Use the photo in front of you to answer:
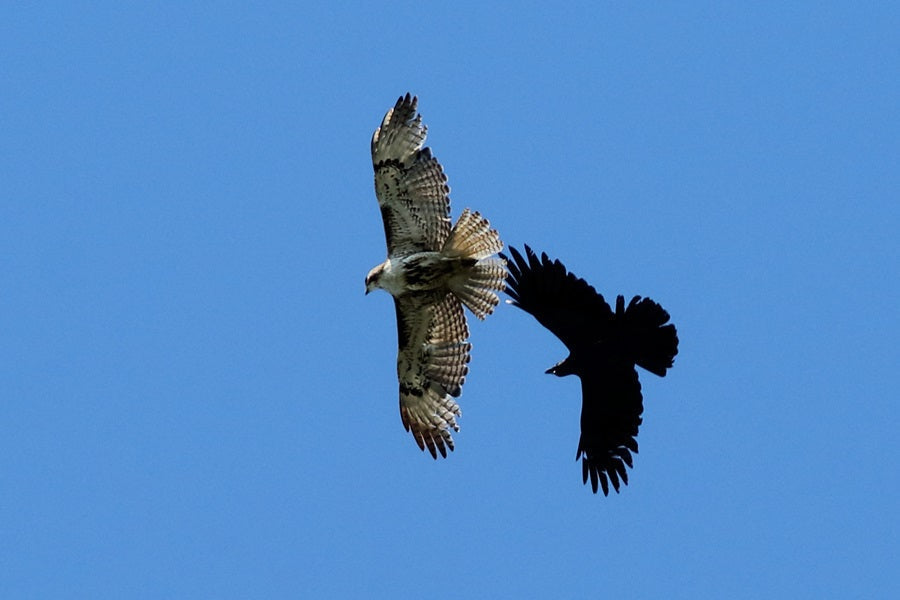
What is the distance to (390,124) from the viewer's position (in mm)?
14914

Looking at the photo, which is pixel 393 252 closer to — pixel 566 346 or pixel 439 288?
pixel 439 288

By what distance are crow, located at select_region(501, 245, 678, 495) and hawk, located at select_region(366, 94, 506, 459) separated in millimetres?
1257

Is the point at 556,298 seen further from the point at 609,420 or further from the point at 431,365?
the point at 431,365

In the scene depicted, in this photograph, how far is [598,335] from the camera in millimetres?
13867

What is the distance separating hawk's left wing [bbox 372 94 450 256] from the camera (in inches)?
585

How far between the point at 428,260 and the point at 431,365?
1.25 m

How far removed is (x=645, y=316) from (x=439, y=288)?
8.09 feet

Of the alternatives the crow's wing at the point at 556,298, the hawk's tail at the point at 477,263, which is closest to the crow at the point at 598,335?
the crow's wing at the point at 556,298

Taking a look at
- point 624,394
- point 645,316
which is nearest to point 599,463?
point 624,394

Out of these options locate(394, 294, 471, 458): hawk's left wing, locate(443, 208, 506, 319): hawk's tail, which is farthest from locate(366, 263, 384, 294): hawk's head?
locate(443, 208, 506, 319): hawk's tail

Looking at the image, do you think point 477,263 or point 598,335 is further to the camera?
point 477,263

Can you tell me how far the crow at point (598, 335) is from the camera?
13633 mm

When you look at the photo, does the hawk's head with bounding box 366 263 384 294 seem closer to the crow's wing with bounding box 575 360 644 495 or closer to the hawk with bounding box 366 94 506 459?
the hawk with bounding box 366 94 506 459

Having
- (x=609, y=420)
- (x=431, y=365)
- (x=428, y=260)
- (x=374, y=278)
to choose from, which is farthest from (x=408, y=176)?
(x=609, y=420)
